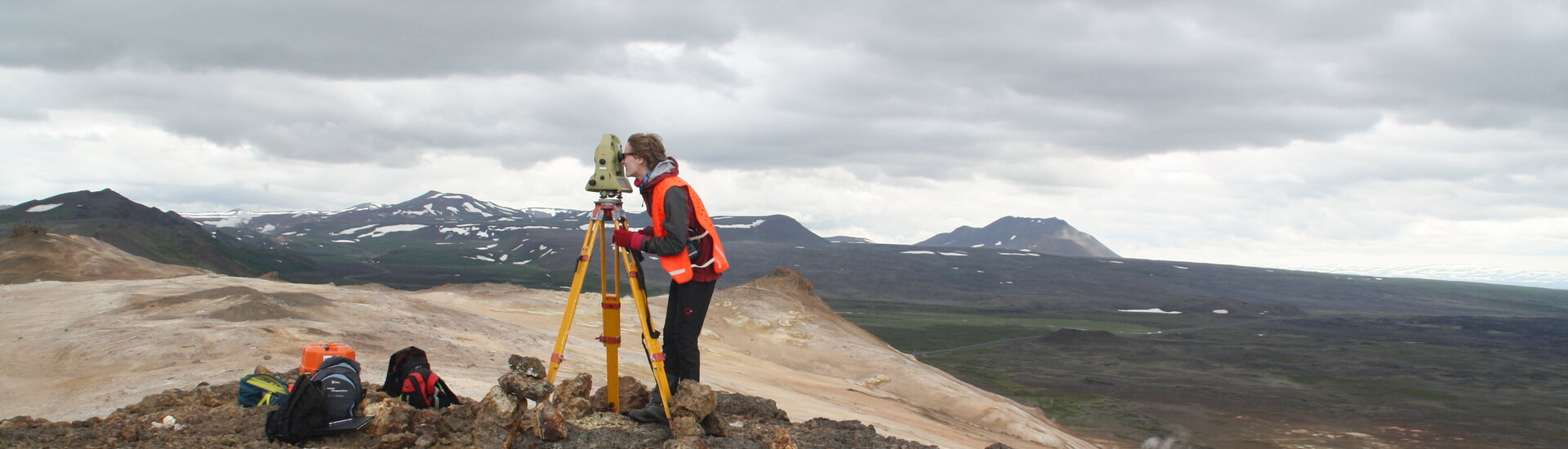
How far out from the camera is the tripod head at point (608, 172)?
6004 millimetres

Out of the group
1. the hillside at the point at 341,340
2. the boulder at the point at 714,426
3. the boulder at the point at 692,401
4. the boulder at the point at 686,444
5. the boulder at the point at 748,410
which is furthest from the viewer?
the hillside at the point at 341,340

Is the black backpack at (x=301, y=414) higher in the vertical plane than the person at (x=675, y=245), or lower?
lower

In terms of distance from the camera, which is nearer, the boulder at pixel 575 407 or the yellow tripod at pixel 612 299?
the yellow tripod at pixel 612 299

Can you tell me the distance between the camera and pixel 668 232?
568 cm

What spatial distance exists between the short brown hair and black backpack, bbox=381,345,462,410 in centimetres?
246

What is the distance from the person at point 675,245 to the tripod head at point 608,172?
0.07m

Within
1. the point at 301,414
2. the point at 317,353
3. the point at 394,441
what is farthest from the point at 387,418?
the point at 317,353

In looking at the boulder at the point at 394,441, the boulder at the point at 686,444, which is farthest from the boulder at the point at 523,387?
the boulder at the point at 686,444

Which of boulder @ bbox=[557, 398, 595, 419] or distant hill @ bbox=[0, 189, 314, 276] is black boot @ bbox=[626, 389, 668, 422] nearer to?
boulder @ bbox=[557, 398, 595, 419]

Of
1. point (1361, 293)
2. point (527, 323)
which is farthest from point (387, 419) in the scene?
point (1361, 293)

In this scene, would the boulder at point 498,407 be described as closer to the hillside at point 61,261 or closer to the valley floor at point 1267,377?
the valley floor at point 1267,377

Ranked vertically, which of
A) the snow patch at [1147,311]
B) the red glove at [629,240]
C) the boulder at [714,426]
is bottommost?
the snow patch at [1147,311]

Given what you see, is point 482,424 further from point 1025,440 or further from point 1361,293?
point 1361,293

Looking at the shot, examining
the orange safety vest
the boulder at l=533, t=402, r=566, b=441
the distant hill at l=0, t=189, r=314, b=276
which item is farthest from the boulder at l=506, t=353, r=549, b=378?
the distant hill at l=0, t=189, r=314, b=276
